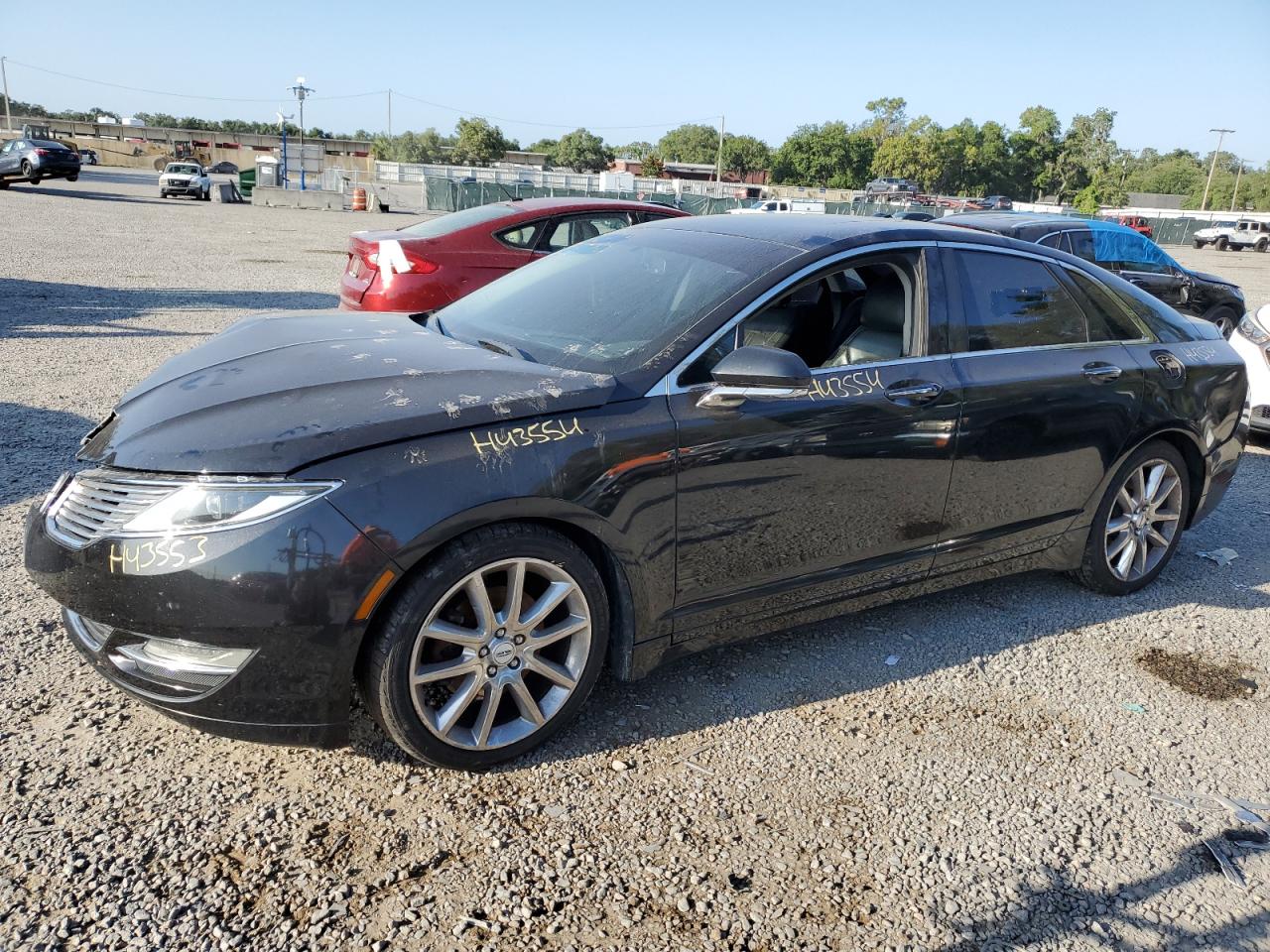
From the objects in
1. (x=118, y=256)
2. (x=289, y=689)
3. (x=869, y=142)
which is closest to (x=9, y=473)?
(x=289, y=689)

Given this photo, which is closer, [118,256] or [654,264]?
[654,264]

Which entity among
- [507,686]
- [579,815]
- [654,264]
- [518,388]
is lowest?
[579,815]

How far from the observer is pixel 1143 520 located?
4488 millimetres

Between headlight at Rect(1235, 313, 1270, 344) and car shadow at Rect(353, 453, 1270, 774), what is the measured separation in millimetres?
3124

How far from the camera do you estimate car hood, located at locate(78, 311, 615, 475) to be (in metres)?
2.58

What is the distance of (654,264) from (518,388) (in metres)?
1.11

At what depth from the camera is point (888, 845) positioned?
8.80ft

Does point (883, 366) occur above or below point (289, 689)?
above

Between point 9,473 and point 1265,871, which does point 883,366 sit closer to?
point 1265,871

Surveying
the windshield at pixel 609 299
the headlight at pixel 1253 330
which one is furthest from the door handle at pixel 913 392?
the headlight at pixel 1253 330

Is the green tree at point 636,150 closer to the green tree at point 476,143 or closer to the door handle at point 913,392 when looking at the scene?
the green tree at point 476,143

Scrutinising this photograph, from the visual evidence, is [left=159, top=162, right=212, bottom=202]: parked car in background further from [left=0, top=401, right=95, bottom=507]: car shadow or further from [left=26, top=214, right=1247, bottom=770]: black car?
[left=26, top=214, right=1247, bottom=770]: black car

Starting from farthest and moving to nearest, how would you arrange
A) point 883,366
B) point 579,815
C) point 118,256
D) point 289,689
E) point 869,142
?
point 869,142 → point 118,256 → point 883,366 → point 579,815 → point 289,689

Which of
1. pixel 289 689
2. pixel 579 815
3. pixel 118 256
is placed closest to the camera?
pixel 289 689
